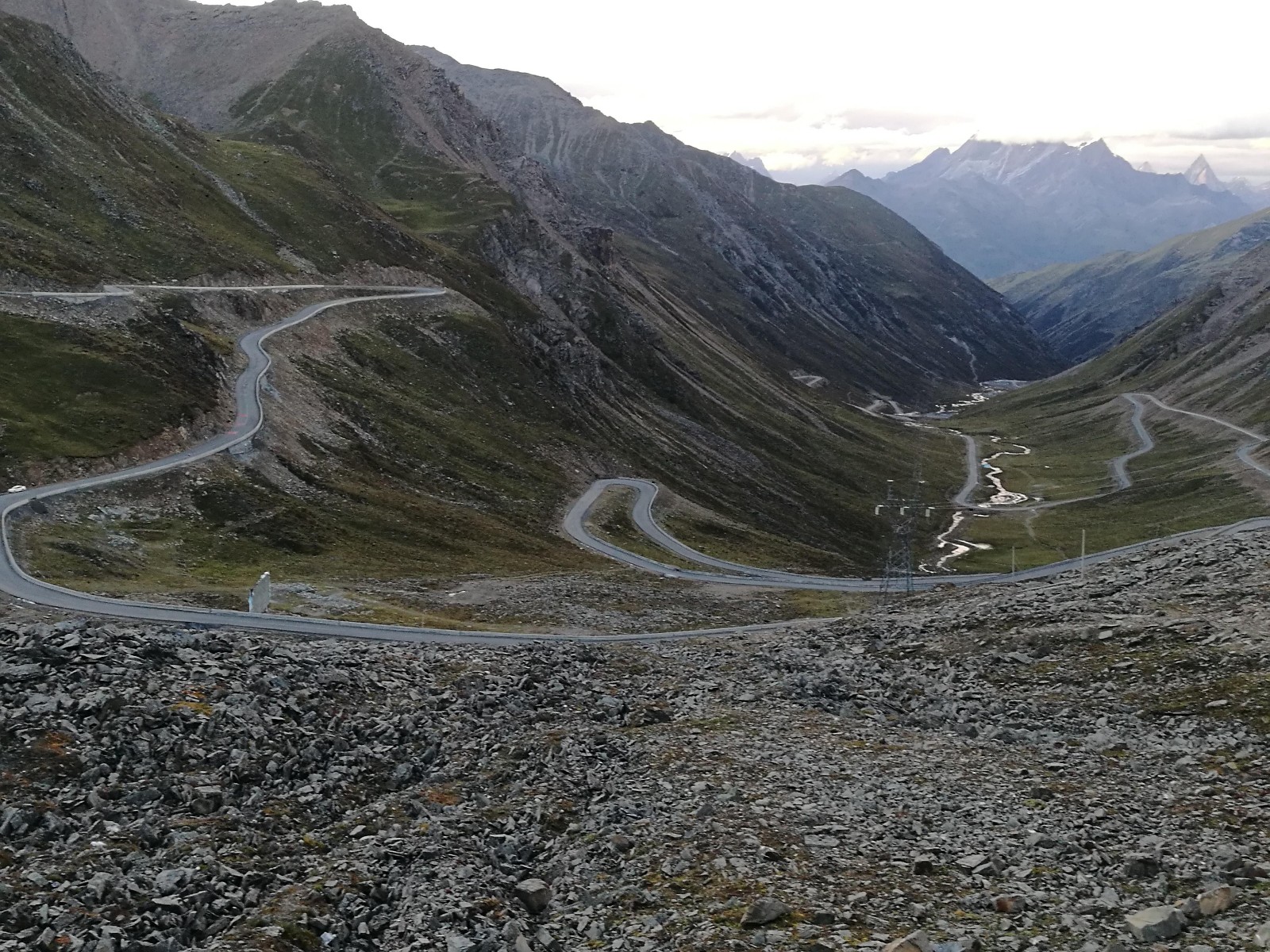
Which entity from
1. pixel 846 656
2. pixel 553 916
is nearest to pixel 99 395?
pixel 846 656

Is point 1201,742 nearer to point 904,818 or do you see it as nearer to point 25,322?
point 904,818

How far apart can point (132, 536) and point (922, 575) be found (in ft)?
341

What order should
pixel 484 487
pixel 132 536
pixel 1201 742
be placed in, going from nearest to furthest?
1. pixel 1201 742
2. pixel 132 536
3. pixel 484 487

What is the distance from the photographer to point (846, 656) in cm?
4984

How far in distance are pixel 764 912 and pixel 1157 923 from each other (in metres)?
8.35

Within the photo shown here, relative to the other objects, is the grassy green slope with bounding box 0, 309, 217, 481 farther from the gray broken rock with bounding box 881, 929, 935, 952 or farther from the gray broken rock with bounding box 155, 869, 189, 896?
the gray broken rock with bounding box 881, 929, 935, 952

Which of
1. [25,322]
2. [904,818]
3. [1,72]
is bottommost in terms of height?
[904,818]

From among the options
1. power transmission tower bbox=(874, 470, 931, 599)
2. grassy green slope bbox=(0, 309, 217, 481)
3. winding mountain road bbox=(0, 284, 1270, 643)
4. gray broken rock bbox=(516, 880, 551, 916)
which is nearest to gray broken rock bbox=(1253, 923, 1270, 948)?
gray broken rock bbox=(516, 880, 551, 916)

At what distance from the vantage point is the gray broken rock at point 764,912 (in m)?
A: 23.1

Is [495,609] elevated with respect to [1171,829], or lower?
lower

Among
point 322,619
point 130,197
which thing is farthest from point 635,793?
point 130,197

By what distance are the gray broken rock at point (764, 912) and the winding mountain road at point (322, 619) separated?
30.0 m

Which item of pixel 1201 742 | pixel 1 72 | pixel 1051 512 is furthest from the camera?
pixel 1051 512

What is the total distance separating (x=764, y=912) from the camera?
23.2 m
